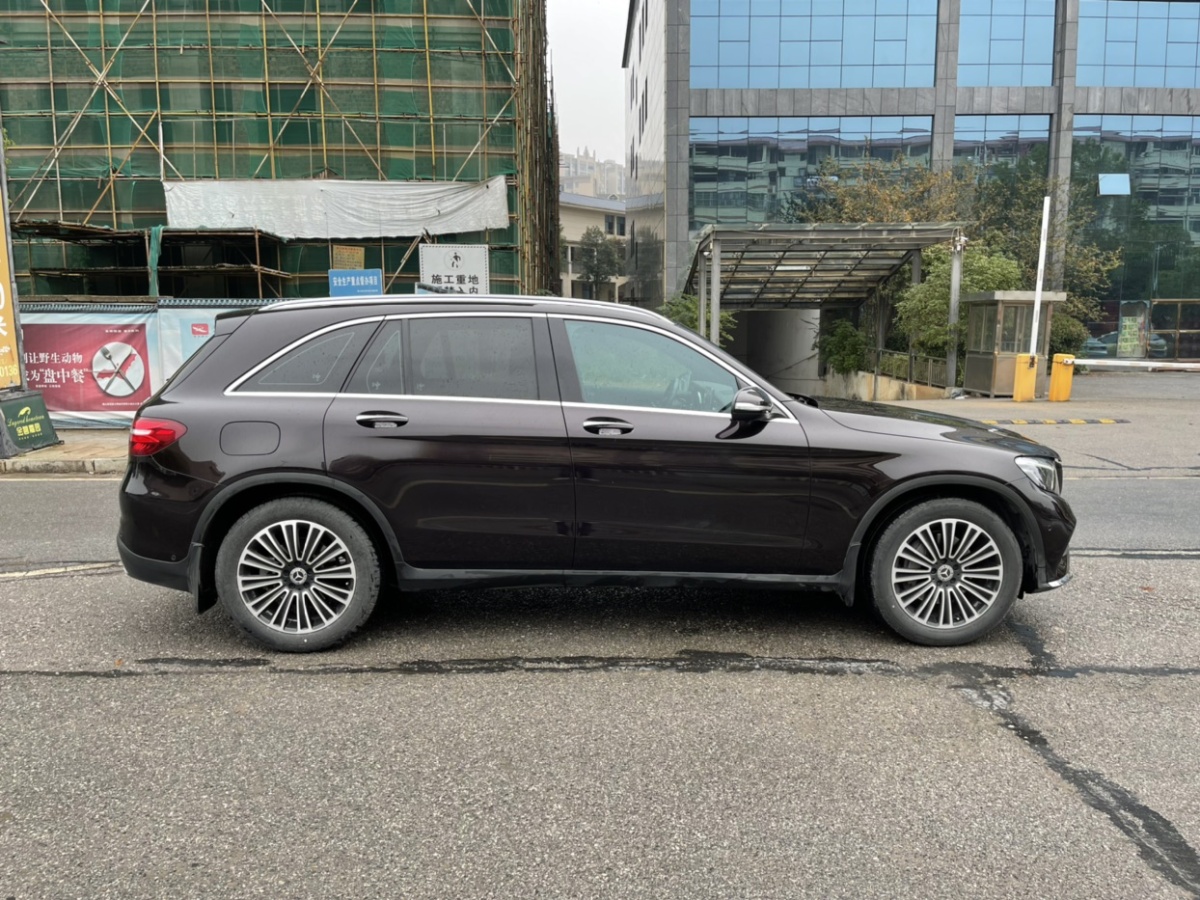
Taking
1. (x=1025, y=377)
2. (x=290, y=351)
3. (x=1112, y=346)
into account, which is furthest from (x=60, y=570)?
(x=1112, y=346)

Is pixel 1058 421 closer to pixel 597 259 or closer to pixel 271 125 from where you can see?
pixel 271 125

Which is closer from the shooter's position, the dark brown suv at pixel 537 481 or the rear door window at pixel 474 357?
the dark brown suv at pixel 537 481

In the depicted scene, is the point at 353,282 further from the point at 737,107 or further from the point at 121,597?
the point at 737,107

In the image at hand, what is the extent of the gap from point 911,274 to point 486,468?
2340 centimetres

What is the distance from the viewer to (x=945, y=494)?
15.0 feet

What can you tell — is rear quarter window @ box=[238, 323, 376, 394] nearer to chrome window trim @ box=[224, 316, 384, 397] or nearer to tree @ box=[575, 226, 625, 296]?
chrome window trim @ box=[224, 316, 384, 397]

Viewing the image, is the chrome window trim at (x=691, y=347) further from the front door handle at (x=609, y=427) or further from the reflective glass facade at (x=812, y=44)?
the reflective glass facade at (x=812, y=44)

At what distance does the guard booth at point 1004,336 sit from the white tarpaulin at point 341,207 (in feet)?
36.4

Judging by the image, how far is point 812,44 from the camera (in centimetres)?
3541

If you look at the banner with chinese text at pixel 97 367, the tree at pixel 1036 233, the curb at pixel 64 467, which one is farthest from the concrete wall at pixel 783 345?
the curb at pixel 64 467

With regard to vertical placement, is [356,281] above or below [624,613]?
above

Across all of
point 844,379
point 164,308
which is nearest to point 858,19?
point 844,379

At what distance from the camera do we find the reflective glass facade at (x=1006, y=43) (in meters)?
35.8

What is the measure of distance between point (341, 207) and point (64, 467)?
11.5 m
